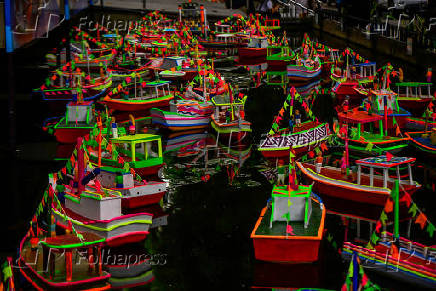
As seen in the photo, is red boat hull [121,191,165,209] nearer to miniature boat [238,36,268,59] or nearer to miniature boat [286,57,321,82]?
miniature boat [286,57,321,82]

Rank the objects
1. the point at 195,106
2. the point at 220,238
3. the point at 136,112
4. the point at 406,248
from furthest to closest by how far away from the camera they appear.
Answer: the point at 136,112 < the point at 195,106 < the point at 220,238 < the point at 406,248

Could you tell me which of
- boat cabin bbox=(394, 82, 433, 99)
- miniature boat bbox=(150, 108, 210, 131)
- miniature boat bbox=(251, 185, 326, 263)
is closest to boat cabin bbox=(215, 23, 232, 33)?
boat cabin bbox=(394, 82, 433, 99)

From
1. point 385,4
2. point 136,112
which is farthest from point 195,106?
point 385,4

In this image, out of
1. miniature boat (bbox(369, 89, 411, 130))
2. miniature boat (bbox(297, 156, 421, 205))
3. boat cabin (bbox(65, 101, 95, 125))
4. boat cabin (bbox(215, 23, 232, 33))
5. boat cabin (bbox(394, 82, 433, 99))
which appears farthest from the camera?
boat cabin (bbox(215, 23, 232, 33))

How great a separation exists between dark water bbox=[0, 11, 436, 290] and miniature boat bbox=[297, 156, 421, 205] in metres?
0.45

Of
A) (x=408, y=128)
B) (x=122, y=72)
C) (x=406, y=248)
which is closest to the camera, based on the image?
(x=406, y=248)

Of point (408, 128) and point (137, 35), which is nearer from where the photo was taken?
point (408, 128)

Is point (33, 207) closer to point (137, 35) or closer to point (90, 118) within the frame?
point (90, 118)

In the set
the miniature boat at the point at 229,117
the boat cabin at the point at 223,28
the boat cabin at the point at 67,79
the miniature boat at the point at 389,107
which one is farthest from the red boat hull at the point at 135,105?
the boat cabin at the point at 223,28

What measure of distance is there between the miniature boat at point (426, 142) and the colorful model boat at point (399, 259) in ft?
39.1

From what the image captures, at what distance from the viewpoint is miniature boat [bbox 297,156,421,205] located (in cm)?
2672

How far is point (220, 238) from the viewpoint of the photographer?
2570 cm

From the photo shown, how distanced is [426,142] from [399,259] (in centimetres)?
1339

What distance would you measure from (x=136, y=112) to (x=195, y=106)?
485 cm
